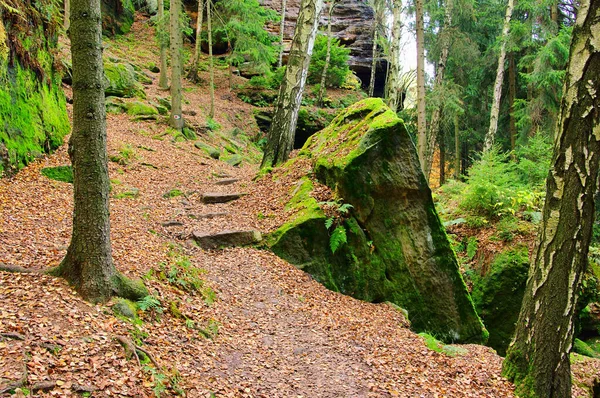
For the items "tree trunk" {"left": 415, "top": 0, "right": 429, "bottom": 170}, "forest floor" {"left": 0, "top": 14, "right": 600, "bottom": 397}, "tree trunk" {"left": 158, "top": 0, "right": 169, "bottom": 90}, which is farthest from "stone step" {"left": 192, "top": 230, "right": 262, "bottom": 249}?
"tree trunk" {"left": 158, "top": 0, "right": 169, "bottom": 90}

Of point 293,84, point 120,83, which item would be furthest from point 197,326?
point 120,83

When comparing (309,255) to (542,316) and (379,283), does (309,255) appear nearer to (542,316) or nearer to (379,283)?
(379,283)

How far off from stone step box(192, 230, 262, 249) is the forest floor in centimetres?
22

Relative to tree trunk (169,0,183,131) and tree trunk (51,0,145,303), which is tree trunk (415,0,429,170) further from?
tree trunk (51,0,145,303)

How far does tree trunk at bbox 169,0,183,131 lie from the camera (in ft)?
46.8

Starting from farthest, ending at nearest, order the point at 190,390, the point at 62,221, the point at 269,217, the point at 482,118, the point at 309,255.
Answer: the point at 482,118
the point at 269,217
the point at 309,255
the point at 62,221
the point at 190,390

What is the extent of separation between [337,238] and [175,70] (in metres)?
10.2

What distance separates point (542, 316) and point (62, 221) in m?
7.17

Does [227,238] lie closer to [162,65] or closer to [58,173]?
[58,173]

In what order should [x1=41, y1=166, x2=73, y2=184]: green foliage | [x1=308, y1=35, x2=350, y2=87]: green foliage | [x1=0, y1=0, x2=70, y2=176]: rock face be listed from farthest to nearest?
[x1=308, y1=35, x2=350, y2=87]: green foliage < [x1=41, y1=166, x2=73, y2=184]: green foliage < [x1=0, y1=0, x2=70, y2=176]: rock face

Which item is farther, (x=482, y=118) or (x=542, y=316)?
(x=482, y=118)

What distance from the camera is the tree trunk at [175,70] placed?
14254 mm

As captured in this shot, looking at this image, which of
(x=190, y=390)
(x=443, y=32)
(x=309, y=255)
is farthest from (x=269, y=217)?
(x=443, y=32)

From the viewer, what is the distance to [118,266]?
505 cm
